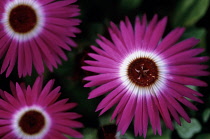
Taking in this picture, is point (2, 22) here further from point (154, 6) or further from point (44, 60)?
point (154, 6)

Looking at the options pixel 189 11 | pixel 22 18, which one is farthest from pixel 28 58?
pixel 189 11

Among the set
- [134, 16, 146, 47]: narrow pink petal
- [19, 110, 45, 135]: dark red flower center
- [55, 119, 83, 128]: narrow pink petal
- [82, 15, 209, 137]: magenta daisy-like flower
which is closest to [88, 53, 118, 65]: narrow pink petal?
[82, 15, 209, 137]: magenta daisy-like flower

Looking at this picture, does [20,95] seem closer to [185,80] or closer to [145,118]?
[145,118]

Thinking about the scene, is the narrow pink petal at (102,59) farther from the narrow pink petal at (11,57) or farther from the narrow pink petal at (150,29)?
the narrow pink petal at (11,57)

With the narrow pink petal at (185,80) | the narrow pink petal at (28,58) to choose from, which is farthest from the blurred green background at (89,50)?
the narrow pink petal at (185,80)

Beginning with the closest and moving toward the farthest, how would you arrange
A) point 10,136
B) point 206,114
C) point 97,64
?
point 97,64 < point 10,136 < point 206,114
